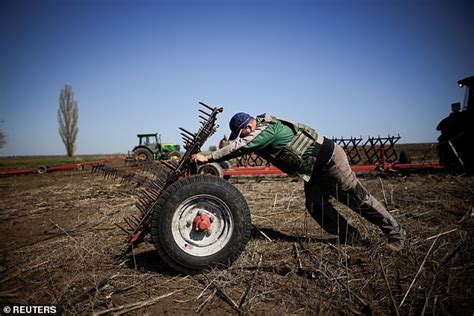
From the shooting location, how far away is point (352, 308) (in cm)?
172

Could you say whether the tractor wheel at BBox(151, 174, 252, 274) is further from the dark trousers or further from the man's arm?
the dark trousers

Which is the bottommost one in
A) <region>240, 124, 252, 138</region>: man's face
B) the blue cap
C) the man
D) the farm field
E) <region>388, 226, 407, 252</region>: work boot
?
the farm field

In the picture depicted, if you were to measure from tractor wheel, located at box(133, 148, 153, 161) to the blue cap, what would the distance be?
16391 millimetres

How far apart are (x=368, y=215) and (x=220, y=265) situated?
1.67 metres

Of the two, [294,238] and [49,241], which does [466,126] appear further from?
[49,241]

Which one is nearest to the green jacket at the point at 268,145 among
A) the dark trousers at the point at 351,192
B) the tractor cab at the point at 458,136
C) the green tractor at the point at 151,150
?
the dark trousers at the point at 351,192

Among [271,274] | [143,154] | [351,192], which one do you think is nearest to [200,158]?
[271,274]

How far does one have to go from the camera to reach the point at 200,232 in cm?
239

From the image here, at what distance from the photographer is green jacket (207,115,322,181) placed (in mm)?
2441

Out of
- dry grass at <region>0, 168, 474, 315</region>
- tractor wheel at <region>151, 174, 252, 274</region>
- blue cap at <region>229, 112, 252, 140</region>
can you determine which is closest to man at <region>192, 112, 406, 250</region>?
blue cap at <region>229, 112, 252, 140</region>

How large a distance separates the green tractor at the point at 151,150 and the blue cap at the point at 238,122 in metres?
15.3

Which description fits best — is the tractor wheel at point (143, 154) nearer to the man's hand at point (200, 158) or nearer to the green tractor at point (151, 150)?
the green tractor at point (151, 150)

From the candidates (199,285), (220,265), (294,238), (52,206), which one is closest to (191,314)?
(199,285)

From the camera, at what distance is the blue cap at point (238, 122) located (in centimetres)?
261
